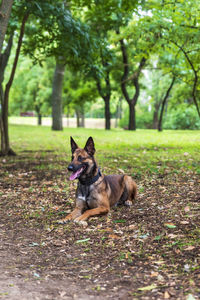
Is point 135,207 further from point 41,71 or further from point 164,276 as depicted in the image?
point 41,71

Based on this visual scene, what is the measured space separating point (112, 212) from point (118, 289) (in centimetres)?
269

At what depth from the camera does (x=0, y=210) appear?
676cm

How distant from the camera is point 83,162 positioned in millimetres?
5699

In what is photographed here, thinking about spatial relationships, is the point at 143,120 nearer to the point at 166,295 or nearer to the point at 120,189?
the point at 120,189

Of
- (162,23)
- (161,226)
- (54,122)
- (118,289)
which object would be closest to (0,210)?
(161,226)

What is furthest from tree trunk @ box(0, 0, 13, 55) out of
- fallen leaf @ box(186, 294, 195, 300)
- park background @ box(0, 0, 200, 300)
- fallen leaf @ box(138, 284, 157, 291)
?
fallen leaf @ box(186, 294, 195, 300)

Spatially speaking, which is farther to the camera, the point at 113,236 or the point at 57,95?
the point at 57,95

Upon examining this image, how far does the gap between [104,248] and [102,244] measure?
0.47 ft

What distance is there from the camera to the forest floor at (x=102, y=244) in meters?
3.68

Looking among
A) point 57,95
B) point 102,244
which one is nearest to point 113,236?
point 102,244

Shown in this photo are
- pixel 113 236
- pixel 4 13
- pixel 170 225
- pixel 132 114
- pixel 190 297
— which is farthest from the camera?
pixel 132 114

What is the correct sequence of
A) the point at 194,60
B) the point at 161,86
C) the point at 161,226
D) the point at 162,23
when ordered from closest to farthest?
1. the point at 161,226
2. the point at 162,23
3. the point at 194,60
4. the point at 161,86

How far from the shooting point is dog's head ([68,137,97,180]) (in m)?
5.63

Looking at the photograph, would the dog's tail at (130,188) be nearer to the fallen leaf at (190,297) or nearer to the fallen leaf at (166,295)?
the fallen leaf at (166,295)
